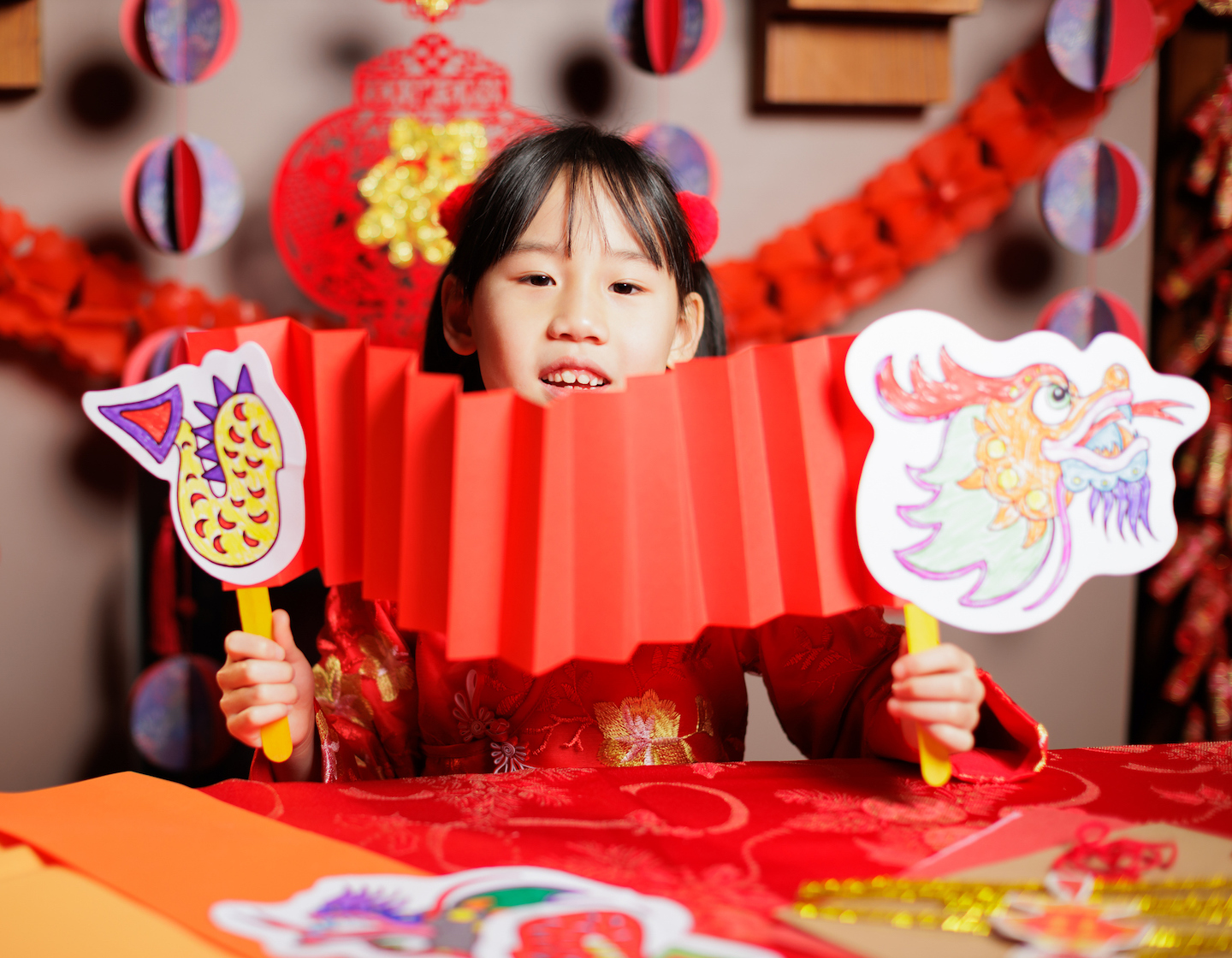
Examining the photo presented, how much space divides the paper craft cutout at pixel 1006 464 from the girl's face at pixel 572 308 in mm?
272

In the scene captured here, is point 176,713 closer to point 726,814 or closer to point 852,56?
point 726,814

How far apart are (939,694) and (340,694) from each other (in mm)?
535

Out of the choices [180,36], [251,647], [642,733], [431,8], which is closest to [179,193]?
[180,36]

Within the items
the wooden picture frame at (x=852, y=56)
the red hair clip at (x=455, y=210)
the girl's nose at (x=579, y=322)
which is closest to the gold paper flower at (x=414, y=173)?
the red hair clip at (x=455, y=210)

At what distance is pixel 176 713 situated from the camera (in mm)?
1233

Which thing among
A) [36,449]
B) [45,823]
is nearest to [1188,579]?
[45,823]

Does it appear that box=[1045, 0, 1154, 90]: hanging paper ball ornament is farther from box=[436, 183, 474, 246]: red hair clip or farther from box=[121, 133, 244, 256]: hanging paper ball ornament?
box=[121, 133, 244, 256]: hanging paper ball ornament

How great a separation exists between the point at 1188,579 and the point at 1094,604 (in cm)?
14

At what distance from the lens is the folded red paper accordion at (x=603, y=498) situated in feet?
1.86

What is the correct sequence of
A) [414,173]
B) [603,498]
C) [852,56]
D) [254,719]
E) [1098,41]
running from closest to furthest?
[603,498]
[254,719]
[414,173]
[1098,41]
[852,56]

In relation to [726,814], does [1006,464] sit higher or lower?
higher

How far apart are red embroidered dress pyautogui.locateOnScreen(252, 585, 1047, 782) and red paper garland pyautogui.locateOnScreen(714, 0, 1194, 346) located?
645 mm

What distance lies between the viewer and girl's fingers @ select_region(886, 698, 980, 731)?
0.62 meters

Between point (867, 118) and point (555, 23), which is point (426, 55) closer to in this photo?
point (555, 23)
